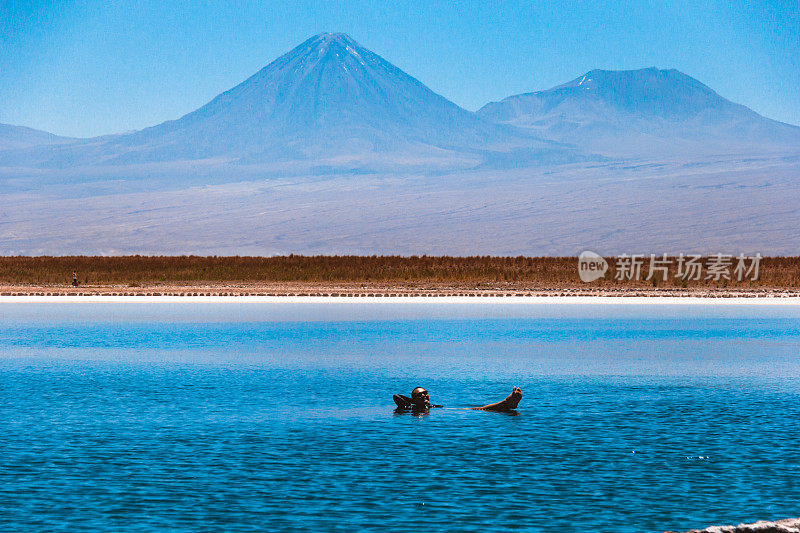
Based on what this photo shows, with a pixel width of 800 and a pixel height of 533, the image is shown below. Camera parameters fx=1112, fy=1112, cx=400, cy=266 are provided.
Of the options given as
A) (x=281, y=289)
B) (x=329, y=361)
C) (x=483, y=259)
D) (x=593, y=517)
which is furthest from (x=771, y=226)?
(x=593, y=517)

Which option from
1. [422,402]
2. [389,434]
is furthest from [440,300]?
[389,434]

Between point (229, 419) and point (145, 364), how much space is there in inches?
364

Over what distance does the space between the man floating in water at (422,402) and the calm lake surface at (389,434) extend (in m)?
0.37

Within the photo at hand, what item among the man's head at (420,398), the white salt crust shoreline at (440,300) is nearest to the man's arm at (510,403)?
the man's head at (420,398)

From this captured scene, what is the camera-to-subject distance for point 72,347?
32406 millimetres

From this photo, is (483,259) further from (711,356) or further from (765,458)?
(765,458)

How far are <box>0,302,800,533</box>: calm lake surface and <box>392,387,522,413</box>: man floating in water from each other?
373 millimetres

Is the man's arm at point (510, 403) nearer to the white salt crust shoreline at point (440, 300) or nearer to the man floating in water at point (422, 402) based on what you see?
the man floating in water at point (422, 402)

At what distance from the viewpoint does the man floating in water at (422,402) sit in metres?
19.7

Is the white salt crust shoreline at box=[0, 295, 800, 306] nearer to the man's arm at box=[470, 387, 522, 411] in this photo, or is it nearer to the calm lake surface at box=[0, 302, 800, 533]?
the calm lake surface at box=[0, 302, 800, 533]

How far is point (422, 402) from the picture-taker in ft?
65.3

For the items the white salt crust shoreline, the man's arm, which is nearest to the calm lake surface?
the man's arm

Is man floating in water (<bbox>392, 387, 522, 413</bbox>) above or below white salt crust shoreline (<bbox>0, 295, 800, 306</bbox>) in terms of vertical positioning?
below

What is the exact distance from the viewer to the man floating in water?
19.7 metres
